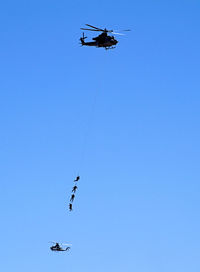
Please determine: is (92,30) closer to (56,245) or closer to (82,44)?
(82,44)

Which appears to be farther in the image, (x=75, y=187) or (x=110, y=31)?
(x=110, y=31)

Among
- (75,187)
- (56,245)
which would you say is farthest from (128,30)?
(56,245)

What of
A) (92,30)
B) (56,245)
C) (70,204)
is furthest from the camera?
(56,245)

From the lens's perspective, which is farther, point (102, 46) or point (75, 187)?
point (102, 46)

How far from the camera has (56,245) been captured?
494 feet

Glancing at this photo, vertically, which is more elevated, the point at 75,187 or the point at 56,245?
the point at 56,245

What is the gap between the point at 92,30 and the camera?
4294 inches

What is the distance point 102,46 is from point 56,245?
53.0 m

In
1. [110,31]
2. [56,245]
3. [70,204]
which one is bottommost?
[70,204]

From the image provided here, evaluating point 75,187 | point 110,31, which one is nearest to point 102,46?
point 110,31

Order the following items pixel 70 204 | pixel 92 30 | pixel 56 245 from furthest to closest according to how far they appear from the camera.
→ pixel 56 245 → pixel 92 30 → pixel 70 204

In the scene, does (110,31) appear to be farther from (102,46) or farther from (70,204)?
(70,204)

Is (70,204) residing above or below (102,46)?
below

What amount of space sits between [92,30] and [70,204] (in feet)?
89.6
